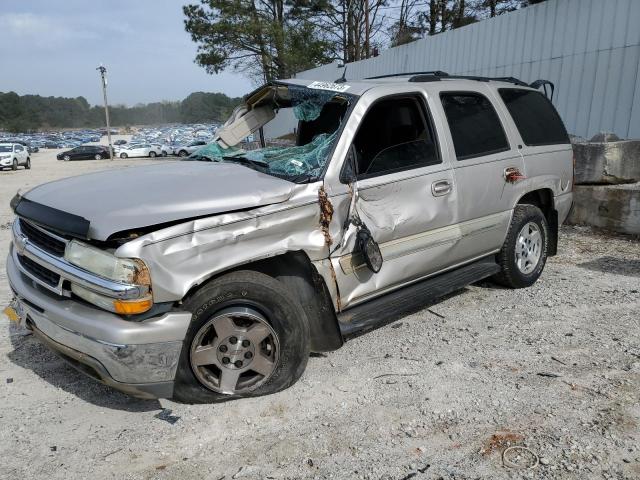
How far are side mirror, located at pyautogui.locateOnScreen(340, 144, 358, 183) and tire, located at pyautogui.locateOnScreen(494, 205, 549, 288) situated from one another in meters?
1.95

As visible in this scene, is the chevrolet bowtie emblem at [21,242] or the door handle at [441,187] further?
the door handle at [441,187]

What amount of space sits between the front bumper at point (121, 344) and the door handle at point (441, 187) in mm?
2076

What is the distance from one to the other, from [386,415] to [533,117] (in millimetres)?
3376

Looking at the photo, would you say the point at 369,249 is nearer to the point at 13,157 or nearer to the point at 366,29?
the point at 366,29

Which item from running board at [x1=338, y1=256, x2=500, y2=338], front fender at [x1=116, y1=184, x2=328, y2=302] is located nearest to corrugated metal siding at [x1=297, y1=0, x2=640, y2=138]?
running board at [x1=338, y1=256, x2=500, y2=338]

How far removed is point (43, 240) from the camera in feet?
10.1

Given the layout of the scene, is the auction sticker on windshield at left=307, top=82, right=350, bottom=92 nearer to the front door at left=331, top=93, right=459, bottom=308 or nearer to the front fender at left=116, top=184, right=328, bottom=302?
the front door at left=331, top=93, right=459, bottom=308

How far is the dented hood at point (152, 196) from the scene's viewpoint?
2691 mm

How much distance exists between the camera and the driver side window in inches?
146

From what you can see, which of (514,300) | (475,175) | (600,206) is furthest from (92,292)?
(600,206)

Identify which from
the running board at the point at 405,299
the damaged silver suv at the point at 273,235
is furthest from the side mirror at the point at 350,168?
the running board at the point at 405,299

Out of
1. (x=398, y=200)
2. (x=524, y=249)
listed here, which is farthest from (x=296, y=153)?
(x=524, y=249)

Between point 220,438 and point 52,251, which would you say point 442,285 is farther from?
point 52,251

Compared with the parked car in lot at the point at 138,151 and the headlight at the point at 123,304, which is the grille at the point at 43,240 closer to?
the headlight at the point at 123,304
